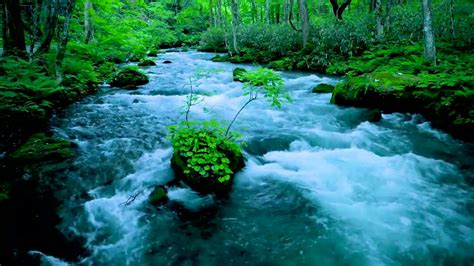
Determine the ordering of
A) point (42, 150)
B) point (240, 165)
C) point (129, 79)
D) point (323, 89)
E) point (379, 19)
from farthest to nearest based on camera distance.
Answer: point (379, 19) < point (129, 79) < point (323, 89) < point (42, 150) < point (240, 165)

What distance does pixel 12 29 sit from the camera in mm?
10320

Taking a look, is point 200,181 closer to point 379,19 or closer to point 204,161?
point 204,161

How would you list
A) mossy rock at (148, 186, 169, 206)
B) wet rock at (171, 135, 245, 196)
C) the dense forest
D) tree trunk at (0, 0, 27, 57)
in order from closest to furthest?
the dense forest < mossy rock at (148, 186, 169, 206) < wet rock at (171, 135, 245, 196) < tree trunk at (0, 0, 27, 57)

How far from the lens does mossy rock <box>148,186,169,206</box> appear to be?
5162 mm

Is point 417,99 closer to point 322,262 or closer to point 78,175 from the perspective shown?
point 322,262

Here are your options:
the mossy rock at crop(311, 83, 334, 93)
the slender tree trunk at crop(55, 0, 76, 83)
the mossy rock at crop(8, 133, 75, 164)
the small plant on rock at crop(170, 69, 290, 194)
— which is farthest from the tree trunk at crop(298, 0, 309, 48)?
the mossy rock at crop(8, 133, 75, 164)

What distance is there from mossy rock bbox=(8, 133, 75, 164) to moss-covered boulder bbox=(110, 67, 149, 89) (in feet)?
21.7

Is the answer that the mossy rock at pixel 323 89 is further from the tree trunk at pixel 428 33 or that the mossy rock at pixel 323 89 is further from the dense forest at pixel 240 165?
the tree trunk at pixel 428 33

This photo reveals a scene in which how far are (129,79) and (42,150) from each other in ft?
26.1

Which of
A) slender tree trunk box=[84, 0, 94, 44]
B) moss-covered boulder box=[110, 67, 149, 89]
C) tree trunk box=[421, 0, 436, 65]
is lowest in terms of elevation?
moss-covered boulder box=[110, 67, 149, 89]

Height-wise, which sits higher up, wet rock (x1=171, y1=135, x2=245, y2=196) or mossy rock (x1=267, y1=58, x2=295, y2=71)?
mossy rock (x1=267, y1=58, x2=295, y2=71)

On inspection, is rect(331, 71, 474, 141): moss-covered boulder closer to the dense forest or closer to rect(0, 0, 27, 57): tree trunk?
the dense forest

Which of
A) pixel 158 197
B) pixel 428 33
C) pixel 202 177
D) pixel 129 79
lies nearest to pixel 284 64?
pixel 428 33

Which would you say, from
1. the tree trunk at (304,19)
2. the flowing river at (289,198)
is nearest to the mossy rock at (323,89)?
the flowing river at (289,198)
